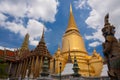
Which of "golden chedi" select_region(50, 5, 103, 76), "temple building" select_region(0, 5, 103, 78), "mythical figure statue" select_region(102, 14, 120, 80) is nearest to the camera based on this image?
"mythical figure statue" select_region(102, 14, 120, 80)

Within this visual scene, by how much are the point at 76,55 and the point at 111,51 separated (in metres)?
33.0

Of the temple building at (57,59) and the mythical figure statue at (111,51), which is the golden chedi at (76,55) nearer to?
the temple building at (57,59)

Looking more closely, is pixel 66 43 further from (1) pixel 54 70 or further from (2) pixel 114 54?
(2) pixel 114 54

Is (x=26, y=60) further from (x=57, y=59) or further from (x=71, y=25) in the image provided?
(x=71, y=25)

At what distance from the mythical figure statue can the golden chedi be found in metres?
28.2

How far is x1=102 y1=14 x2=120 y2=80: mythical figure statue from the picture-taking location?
9602 mm

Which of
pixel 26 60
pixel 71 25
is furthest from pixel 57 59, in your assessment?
pixel 71 25

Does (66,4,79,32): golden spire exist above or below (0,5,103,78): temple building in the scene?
above

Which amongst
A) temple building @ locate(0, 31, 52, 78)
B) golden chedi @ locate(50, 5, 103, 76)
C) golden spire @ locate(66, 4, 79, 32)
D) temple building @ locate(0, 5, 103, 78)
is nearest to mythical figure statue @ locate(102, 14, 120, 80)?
temple building @ locate(0, 5, 103, 78)

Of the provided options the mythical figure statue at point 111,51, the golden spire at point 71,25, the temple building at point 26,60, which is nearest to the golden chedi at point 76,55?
the golden spire at point 71,25

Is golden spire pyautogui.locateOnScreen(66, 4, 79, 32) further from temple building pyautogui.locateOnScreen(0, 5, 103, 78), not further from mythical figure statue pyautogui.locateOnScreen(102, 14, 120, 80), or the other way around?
mythical figure statue pyautogui.locateOnScreen(102, 14, 120, 80)

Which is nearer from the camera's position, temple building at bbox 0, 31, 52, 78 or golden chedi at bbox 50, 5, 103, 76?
temple building at bbox 0, 31, 52, 78

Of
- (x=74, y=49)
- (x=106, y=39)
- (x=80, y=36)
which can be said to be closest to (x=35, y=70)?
(x=74, y=49)

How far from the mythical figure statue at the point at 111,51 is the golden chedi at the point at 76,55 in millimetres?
Result: 28156
